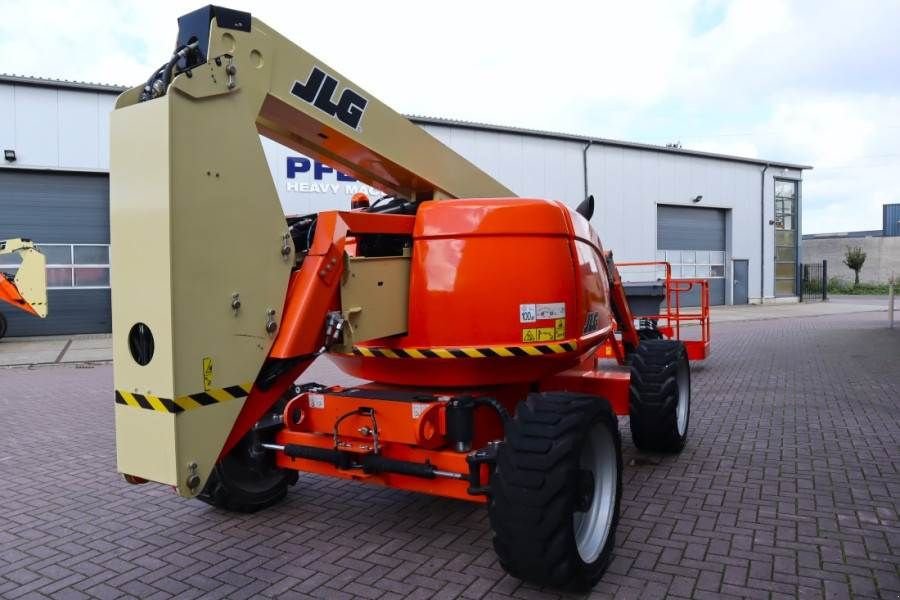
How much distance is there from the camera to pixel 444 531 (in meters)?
4.36

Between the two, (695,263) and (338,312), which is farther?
(695,263)

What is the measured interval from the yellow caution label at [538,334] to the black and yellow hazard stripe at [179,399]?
1.69 metres

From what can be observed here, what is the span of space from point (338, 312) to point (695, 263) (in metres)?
27.5

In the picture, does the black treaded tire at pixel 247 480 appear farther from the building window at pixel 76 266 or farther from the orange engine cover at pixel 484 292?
the building window at pixel 76 266

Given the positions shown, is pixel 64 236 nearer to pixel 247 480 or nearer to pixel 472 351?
pixel 247 480

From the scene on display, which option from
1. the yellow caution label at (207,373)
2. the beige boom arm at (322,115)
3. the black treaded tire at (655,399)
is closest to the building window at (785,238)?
the black treaded tire at (655,399)

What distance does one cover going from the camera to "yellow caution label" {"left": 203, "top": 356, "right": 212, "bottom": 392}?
3.01 m

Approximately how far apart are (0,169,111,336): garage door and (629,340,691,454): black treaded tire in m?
16.2

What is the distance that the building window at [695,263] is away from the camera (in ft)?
91.7

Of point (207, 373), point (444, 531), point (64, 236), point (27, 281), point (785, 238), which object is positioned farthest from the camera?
point (785, 238)

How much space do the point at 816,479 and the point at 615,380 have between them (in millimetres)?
1678

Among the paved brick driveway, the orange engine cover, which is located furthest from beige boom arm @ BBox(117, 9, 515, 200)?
the paved brick driveway

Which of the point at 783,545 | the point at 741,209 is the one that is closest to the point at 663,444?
the point at 783,545

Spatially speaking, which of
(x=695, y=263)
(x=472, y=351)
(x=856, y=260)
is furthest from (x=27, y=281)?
(x=856, y=260)
